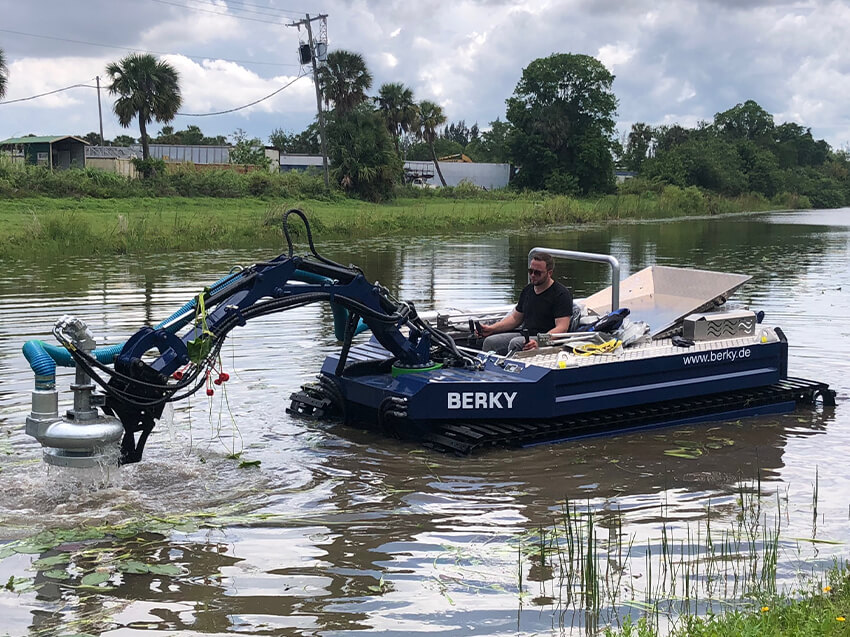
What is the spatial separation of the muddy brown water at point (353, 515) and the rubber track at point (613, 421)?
13 cm

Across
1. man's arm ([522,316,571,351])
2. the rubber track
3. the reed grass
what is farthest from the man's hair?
the reed grass

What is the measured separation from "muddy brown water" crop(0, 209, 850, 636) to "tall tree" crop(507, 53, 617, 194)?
232 feet

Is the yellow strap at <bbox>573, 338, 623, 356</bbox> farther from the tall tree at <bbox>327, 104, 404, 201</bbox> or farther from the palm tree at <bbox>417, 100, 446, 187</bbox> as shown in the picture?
the palm tree at <bbox>417, 100, 446, 187</bbox>

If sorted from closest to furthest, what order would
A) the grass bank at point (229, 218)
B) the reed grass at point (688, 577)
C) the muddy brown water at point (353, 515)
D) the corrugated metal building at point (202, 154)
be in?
the reed grass at point (688, 577) < the muddy brown water at point (353, 515) < the grass bank at point (229, 218) < the corrugated metal building at point (202, 154)

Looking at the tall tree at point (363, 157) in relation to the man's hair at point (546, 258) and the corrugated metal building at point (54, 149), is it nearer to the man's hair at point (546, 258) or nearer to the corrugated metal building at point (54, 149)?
the corrugated metal building at point (54, 149)

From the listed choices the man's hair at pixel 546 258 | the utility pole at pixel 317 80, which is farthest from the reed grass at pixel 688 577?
the utility pole at pixel 317 80

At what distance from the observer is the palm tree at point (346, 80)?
58.5 metres

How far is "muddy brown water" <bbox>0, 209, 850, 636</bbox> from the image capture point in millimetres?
5219

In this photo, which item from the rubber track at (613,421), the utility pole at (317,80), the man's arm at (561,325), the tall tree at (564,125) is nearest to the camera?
the rubber track at (613,421)

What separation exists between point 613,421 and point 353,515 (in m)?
2.94

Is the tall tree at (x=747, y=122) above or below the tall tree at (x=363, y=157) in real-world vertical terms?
above

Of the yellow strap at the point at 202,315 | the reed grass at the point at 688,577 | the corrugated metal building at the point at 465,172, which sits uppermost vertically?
the corrugated metal building at the point at 465,172

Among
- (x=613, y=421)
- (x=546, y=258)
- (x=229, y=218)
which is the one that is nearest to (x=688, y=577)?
(x=613, y=421)

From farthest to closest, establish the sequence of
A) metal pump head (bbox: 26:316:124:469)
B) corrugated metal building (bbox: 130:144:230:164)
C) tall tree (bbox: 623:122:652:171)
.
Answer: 1. tall tree (bbox: 623:122:652:171)
2. corrugated metal building (bbox: 130:144:230:164)
3. metal pump head (bbox: 26:316:124:469)
